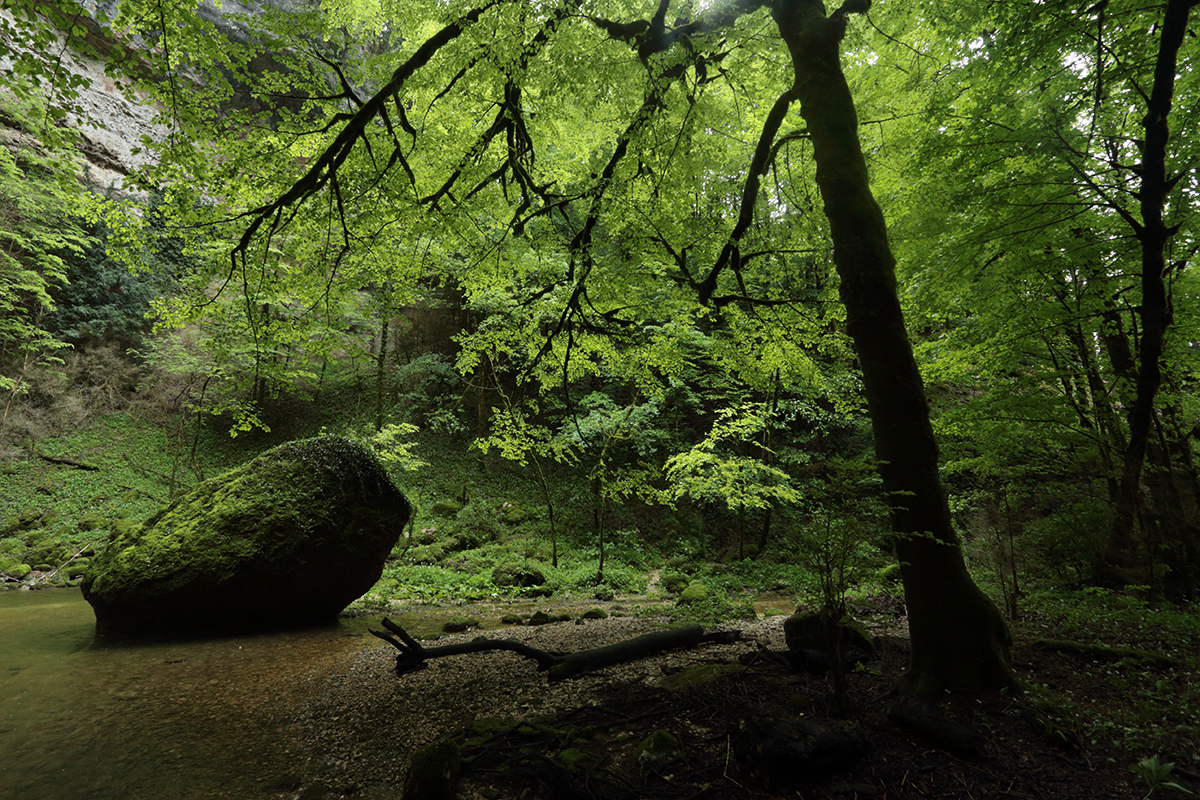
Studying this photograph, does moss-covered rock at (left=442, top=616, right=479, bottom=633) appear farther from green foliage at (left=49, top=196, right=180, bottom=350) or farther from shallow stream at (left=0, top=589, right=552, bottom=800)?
green foliage at (left=49, top=196, right=180, bottom=350)

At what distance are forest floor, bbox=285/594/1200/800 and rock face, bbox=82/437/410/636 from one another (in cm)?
265

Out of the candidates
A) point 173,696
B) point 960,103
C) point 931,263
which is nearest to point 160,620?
point 173,696

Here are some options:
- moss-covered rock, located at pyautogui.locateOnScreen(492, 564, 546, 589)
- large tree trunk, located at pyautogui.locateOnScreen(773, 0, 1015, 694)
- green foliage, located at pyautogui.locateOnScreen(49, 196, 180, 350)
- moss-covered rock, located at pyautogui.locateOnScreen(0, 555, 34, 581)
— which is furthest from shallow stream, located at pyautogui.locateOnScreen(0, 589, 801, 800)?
green foliage, located at pyautogui.locateOnScreen(49, 196, 180, 350)

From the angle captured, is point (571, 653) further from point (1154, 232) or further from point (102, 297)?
point (102, 297)

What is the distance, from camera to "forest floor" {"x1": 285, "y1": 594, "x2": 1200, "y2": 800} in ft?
7.26

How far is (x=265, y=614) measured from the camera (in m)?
6.33

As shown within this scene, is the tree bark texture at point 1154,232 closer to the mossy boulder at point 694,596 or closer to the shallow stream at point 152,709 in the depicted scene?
the mossy boulder at point 694,596

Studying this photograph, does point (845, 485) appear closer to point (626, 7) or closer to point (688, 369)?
point (626, 7)

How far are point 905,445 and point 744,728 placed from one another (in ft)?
6.47

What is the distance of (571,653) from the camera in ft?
14.4

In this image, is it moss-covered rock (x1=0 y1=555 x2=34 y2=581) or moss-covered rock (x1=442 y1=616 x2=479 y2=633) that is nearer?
moss-covered rock (x1=442 y1=616 x2=479 y2=633)

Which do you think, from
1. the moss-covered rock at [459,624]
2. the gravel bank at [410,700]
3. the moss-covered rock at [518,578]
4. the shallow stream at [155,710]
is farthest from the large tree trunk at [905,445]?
the moss-covered rock at [518,578]

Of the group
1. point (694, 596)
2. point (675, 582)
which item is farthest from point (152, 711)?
point (675, 582)

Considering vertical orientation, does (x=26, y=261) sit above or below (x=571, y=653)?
above
